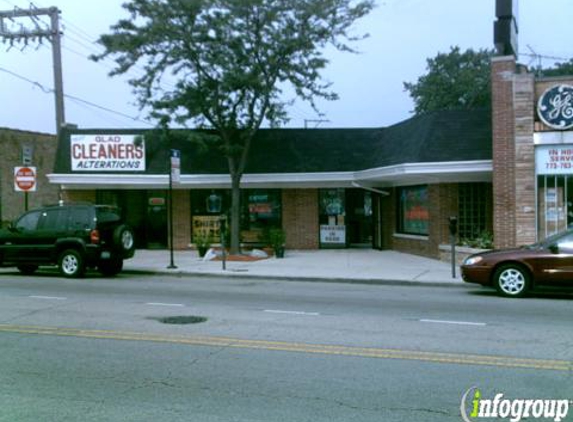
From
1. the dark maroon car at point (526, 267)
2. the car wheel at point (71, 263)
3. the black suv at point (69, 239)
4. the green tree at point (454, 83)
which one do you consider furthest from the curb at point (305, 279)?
the green tree at point (454, 83)

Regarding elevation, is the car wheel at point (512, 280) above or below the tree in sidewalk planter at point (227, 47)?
below

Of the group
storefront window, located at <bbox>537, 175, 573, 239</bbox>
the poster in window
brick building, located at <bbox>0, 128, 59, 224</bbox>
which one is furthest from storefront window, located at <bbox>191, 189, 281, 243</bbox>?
storefront window, located at <bbox>537, 175, 573, 239</bbox>

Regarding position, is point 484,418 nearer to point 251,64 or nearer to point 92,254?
point 92,254

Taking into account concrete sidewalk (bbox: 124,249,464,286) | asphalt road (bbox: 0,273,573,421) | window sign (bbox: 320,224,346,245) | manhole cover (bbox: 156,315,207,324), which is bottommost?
asphalt road (bbox: 0,273,573,421)

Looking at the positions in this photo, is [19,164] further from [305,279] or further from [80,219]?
[305,279]

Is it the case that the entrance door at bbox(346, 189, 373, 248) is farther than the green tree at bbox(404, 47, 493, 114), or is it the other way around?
the green tree at bbox(404, 47, 493, 114)

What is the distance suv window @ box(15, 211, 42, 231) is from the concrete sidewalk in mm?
2864

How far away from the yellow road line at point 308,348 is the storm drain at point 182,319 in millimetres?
991

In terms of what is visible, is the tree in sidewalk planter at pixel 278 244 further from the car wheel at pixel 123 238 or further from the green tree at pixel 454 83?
the green tree at pixel 454 83

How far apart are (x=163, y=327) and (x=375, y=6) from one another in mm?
14014

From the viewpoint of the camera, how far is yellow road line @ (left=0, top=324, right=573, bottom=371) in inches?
273

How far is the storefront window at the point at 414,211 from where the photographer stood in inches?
801

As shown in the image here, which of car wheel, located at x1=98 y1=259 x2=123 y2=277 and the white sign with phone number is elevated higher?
the white sign with phone number

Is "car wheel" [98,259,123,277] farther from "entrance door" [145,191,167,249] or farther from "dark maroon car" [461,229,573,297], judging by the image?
"dark maroon car" [461,229,573,297]
